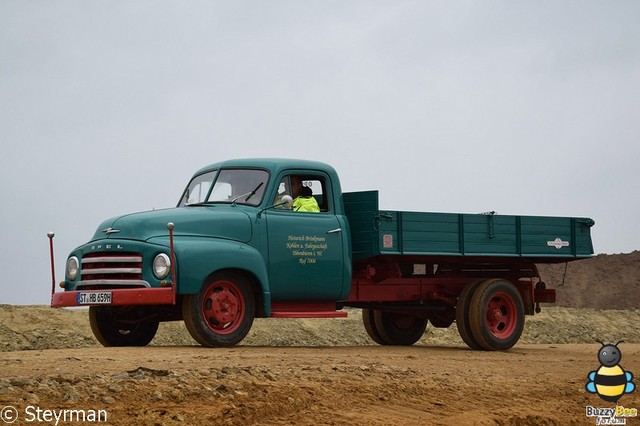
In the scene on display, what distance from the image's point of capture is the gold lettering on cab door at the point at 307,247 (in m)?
14.9

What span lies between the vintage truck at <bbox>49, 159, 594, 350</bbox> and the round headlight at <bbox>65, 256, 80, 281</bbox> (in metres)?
0.03

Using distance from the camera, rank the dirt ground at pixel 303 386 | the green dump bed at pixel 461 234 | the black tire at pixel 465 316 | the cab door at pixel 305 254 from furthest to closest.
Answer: the black tire at pixel 465 316
the green dump bed at pixel 461 234
the cab door at pixel 305 254
the dirt ground at pixel 303 386

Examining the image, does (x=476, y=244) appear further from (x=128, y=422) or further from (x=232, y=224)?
(x=128, y=422)

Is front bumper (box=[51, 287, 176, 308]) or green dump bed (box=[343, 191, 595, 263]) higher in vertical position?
green dump bed (box=[343, 191, 595, 263])

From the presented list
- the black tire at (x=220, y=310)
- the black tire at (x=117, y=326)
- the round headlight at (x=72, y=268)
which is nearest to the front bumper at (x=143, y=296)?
A: the black tire at (x=220, y=310)

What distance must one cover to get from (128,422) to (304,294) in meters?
6.40

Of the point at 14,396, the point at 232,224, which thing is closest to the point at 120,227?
the point at 232,224

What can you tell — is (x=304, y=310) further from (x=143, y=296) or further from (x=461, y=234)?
(x=461, y=234)

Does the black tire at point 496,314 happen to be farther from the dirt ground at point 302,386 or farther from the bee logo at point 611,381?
the bee logo at point 611,381

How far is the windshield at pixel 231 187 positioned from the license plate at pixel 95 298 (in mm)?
2202

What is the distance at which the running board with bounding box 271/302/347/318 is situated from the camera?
14795mm

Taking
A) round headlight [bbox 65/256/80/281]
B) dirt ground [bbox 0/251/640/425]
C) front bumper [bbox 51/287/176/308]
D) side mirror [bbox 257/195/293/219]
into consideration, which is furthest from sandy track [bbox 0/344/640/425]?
side mirror [bbox 257/195/293/219]

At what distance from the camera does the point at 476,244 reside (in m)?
17.2

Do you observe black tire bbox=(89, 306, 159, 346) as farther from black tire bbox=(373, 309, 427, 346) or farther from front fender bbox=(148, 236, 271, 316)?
black tire bbox=(373, 309, 427, 346)
